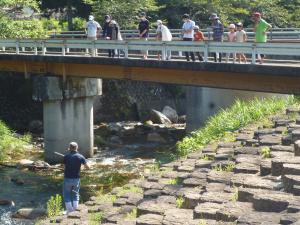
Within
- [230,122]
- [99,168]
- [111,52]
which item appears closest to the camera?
[230,122]

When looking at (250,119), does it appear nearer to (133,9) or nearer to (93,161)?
(93,161)

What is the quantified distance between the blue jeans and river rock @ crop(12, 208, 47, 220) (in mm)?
2893

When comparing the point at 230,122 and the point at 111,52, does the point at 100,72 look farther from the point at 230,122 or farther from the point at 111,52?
the point at 230,122

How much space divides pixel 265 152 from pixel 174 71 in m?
10.4

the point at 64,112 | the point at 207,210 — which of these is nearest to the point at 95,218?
the point at 207,210

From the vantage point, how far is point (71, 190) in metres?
11.4

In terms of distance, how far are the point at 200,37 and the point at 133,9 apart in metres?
15.8

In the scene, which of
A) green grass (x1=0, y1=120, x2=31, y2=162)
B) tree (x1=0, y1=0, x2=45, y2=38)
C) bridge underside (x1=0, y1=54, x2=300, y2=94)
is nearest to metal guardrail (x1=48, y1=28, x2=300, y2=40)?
tree (x1=0, y1=0, x2=45, y2=38)

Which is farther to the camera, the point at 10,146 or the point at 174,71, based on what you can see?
the point at 10,146

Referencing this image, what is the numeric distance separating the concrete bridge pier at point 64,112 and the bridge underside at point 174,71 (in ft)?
2.53

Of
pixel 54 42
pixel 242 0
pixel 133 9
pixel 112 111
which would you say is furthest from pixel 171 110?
pixel 54 42

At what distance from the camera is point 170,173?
10.0 metres

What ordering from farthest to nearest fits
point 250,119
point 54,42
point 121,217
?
point 54,42 < point 250,119 < point 121,217

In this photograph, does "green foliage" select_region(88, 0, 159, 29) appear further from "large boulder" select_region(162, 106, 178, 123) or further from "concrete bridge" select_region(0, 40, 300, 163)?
"concrete bridge" select_region(0, 40, 300, 163)
